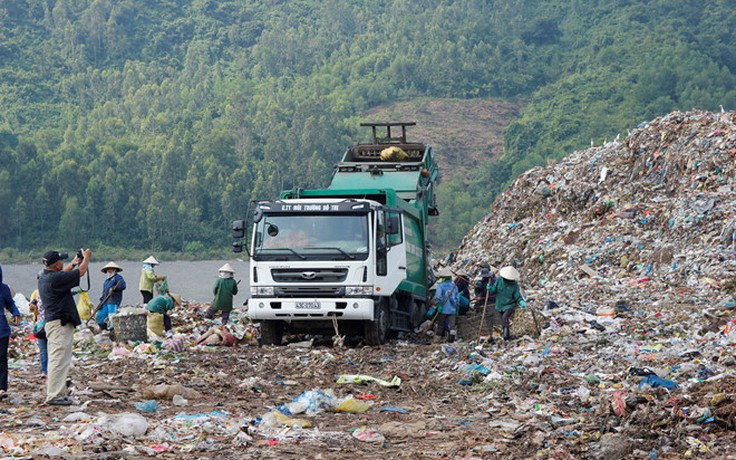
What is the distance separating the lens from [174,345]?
13.2 m

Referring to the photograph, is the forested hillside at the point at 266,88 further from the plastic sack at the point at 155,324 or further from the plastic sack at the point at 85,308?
the plastic sack at the point at 155,324

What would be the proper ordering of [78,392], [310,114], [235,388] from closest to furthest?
[78,392] → [235,388] → [310,114]

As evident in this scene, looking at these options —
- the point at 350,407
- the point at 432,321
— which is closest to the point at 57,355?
the point at 350,407

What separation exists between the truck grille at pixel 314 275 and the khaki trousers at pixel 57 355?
16.0 ft

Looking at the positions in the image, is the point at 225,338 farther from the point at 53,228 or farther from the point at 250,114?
the point at 250,114

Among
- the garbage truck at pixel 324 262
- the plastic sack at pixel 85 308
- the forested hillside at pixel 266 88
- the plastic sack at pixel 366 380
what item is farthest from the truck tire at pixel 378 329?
the forested hillside at pixel 266 88

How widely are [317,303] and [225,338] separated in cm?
178

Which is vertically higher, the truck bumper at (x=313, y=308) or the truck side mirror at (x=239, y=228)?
the truck side mirror at (x=239, y=228)

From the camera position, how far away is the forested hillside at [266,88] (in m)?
79.4

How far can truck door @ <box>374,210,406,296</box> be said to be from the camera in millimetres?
13578

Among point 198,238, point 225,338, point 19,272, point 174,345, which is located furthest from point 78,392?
point 198,238

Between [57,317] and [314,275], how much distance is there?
5.01 meters

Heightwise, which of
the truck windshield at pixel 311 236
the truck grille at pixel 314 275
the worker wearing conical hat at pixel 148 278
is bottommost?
the worker wearing conical hat at pixel 148 278

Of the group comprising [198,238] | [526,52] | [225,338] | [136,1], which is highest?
[136,1]
